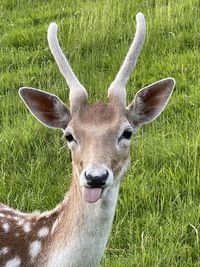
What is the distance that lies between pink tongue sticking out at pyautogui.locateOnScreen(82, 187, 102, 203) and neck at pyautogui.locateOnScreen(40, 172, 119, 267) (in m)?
0.15

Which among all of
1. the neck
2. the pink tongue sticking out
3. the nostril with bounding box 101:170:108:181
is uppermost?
the nostril with bounding box 101:170:108:181

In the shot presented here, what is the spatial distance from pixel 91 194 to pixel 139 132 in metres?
2.14

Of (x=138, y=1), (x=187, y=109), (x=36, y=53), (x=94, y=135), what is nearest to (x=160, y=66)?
(x=187, y=109)

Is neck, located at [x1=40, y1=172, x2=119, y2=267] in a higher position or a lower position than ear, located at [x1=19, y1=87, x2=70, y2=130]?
lower

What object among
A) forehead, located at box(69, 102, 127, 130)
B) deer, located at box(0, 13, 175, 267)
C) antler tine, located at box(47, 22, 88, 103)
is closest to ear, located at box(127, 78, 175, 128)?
deer, located at box(0, 13, 175, 267)

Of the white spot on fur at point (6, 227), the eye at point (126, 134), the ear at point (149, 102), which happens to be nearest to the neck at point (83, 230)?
the eye at point (126, 134)

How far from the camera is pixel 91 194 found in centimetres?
319

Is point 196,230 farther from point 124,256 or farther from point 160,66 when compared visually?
point 160,66

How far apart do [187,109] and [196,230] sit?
154 centimetres

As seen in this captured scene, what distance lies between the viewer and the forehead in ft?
11.2

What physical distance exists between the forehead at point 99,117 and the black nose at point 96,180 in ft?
1.30

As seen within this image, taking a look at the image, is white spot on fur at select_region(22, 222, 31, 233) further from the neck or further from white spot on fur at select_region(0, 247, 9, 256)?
the neck

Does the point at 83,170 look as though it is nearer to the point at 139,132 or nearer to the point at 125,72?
the point at 125,72

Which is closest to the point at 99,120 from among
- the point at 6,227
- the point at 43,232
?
the point at 43,232
